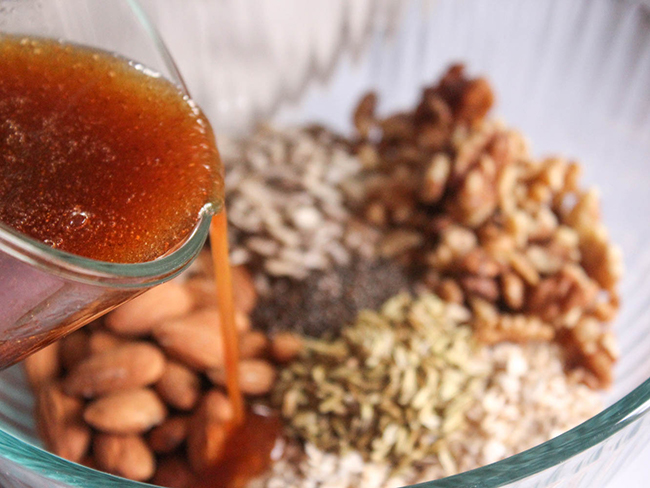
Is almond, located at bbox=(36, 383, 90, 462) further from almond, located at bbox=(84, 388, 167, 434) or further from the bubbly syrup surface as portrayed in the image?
the bubbly syrup surface

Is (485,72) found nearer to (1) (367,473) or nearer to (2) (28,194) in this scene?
(1) (367,473)

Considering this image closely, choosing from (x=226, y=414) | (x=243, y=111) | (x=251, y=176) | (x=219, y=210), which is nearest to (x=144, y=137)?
(x=219, y=210)

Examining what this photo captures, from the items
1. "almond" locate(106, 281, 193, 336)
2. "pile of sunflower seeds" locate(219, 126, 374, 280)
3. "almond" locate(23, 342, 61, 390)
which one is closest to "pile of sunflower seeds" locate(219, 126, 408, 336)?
"pile of sunflower seeds" locate(219, 126, 374, 280)

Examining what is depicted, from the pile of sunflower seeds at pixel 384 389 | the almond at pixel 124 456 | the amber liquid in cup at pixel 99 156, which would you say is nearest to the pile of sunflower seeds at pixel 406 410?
the pile of sunflower seeds at pixel 384 389

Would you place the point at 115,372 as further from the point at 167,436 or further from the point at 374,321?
the point at 374,321

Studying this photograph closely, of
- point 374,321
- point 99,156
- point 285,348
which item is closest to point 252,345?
point 285,348

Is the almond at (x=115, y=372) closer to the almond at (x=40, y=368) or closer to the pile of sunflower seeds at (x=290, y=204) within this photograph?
the almond at (x=40, y=368)
